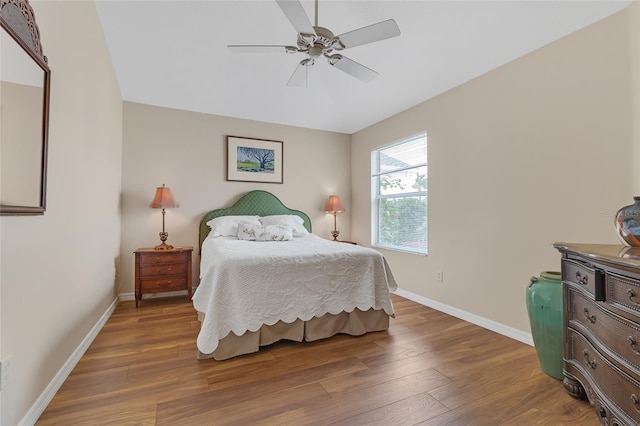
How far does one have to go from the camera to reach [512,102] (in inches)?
104

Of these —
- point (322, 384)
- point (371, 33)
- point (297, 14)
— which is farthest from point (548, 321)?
point (297, 14)

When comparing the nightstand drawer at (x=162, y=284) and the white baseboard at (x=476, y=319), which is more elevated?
the nightstand drawer at (x=162, y=284)

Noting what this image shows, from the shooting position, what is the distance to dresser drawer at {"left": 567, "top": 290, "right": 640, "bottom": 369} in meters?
1.20

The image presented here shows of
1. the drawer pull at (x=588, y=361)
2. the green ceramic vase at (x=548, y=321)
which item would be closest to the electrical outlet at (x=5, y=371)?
the drawer pull at (x=588, y=361)

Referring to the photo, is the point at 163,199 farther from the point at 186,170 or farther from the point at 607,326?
the point at 607,326

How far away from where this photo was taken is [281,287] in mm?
2346

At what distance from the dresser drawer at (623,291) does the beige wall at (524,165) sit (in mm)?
990

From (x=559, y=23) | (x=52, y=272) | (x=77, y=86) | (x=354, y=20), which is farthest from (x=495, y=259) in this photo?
(x=77, y=86)

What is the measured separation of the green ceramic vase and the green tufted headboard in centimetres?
323

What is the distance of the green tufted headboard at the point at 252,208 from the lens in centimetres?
407

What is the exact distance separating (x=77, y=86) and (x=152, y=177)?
1874 mm

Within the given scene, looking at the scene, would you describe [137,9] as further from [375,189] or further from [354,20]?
[375,189]

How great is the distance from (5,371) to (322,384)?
1553 mm

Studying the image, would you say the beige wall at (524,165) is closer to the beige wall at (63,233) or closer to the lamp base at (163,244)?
the lamp base at (163,244)
